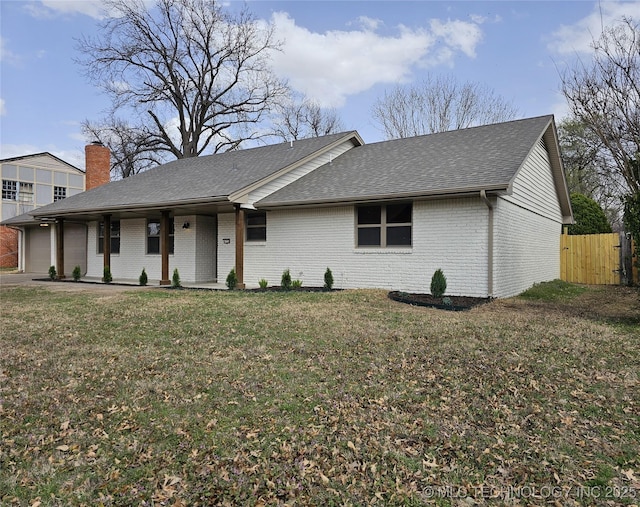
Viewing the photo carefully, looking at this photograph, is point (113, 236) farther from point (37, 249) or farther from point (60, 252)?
point (37, 249)

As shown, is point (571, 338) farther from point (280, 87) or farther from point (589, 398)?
point (280, 87)

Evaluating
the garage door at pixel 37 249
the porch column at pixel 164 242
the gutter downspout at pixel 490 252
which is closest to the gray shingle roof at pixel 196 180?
the porch column at pixel 164 242

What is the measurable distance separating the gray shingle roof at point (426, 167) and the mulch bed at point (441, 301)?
2.46 m

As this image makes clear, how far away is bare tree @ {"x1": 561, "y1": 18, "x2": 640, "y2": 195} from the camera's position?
35.2 ft

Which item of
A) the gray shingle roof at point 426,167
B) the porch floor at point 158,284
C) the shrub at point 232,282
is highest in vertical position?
the gray shingle roof at point 426,167

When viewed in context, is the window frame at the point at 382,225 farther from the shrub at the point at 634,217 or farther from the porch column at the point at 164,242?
the porch column at the point at 164,242

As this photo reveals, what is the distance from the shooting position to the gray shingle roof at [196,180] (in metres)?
13.3

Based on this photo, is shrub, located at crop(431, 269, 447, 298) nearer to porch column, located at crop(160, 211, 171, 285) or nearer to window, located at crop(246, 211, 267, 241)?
window, located at crop(246, 211, 267, 241)

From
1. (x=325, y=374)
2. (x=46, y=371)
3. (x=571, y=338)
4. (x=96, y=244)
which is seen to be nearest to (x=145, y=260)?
(x=96, y=244)

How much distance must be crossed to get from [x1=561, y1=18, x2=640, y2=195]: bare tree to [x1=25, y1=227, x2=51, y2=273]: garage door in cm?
2314

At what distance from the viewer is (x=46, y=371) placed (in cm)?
492

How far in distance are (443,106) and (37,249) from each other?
24.3 metres

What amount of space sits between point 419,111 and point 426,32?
1097 centimetres

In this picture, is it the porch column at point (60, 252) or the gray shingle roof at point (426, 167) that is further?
the porch column at point (60, 252)
